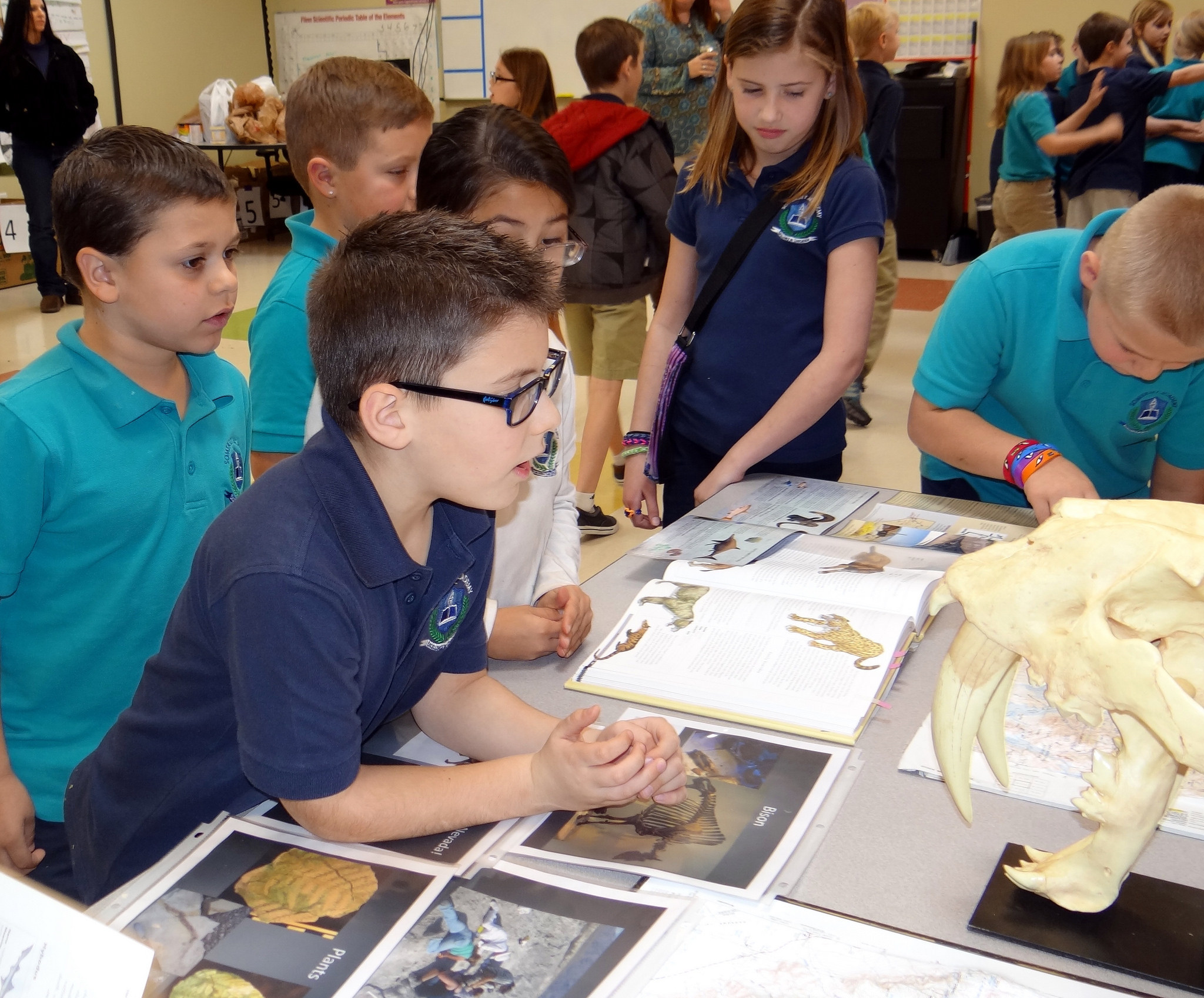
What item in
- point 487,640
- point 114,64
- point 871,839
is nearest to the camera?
point 871,839

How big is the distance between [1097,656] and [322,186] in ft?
4.78

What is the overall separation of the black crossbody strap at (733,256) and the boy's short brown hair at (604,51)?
1755 mm

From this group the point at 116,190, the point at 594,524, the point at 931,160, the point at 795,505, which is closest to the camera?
the point at 116,190

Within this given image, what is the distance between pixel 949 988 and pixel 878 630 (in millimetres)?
527

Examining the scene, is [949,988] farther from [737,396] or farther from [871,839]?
[737,396]

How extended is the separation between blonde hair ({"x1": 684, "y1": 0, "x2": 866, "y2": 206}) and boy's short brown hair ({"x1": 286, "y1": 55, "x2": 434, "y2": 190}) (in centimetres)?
53

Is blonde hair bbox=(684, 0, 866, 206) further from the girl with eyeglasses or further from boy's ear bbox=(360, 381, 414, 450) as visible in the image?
boy's ear bbox=(360, 381, 414, 450)

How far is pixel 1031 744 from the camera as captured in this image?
3.40 feet

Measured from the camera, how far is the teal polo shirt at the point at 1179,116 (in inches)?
205

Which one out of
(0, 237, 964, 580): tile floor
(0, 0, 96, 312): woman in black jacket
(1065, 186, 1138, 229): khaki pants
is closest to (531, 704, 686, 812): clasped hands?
(0, 237, 964, 580): tile floor

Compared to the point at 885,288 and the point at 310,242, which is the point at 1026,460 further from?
the point at 885,288

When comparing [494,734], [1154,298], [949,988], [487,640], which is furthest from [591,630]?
[1154,298]

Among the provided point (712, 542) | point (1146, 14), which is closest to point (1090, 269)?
point (712, 542)

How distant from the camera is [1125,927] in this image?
0.78 m
